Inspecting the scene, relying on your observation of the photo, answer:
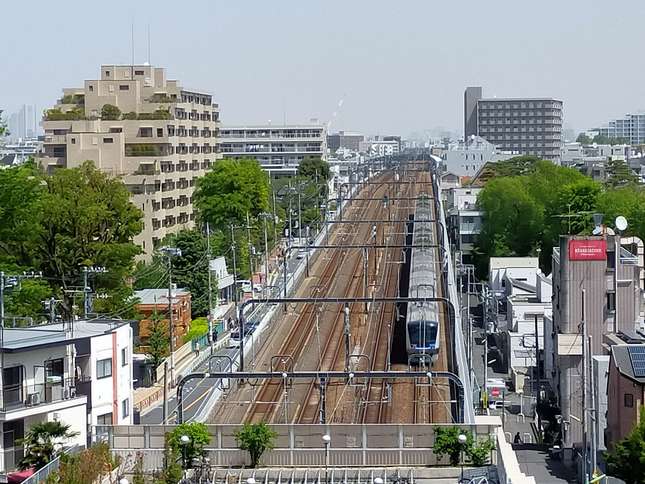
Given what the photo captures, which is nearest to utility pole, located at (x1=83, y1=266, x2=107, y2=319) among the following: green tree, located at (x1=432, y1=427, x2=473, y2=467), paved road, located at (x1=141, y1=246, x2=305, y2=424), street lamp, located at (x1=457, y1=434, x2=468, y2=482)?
paved road, located at (x1=141, y1=246, x2=305, y2=424)

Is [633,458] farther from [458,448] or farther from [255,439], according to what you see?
[255,439]

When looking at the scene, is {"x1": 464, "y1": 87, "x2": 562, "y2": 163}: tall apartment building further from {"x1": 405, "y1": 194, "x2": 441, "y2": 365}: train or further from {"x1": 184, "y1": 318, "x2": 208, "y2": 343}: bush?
{"x1": 184, "y1": 318, "x2": 208, "y2": 343}: bush

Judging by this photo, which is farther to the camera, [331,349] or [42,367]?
[331,349]

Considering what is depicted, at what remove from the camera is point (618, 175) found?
184ft

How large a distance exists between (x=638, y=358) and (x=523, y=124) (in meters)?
80.8

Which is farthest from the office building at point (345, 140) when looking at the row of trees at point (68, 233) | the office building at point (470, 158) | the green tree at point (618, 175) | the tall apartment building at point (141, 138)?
the row of trees at point (68, 233)

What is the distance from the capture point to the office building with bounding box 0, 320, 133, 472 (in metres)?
12.2

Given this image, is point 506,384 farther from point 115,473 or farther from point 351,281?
point 115,473

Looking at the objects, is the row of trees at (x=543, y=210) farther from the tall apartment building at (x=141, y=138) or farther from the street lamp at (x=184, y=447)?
the street lamp at (x=184, y=447)

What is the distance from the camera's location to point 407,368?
727 inches

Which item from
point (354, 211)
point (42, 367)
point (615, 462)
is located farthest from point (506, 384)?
point (354, 211)

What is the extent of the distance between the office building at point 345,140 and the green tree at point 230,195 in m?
93.3

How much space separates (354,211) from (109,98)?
1084cm

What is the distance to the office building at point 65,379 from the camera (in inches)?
479
